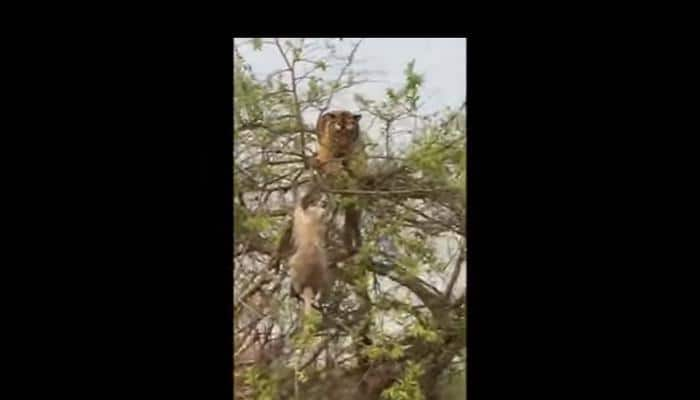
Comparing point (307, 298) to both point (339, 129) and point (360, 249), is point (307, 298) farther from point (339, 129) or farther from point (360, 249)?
point (339, 129)

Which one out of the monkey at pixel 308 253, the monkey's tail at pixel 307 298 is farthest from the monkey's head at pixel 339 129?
the monkey's tail at pixel 307 298

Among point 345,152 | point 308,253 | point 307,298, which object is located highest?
point 345,152

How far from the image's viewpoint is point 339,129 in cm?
193

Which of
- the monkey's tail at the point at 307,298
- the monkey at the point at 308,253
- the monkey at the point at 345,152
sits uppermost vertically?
the monkey at the point at 345,152

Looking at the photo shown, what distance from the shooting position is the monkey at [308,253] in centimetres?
193

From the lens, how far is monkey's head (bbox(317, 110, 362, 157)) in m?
1.93

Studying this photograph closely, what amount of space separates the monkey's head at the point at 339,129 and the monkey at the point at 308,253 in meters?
0.14

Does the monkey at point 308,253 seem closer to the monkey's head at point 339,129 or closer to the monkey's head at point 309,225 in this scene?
the monkey's head at point 309,225

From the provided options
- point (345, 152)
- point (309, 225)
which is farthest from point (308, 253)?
point (345, 152)

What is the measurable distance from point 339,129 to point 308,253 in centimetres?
31

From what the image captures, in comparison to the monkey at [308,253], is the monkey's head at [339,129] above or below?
above
